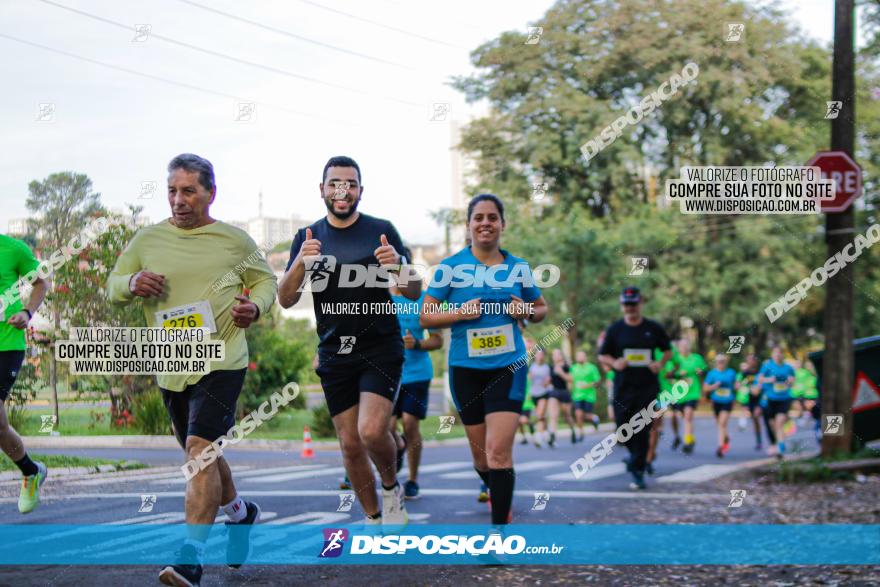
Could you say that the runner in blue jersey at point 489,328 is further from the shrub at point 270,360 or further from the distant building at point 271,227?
the shrub at point 270,360

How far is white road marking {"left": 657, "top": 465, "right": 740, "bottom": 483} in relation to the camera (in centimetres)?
1120

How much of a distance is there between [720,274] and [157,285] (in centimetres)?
2600

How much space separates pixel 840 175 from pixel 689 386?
17.5ft

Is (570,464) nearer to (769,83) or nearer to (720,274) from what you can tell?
(769,83)

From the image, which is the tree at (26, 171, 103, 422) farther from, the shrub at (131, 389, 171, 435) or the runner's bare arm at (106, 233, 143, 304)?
the runner's bare arm at (106, 233, 143, 304)

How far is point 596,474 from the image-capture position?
11.6 m

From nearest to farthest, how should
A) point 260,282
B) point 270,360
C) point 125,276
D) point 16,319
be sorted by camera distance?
point 125,276 → point 260,282 → point 16,319 → point 270,360

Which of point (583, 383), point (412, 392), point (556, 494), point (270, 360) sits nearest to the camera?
point (412, 392)

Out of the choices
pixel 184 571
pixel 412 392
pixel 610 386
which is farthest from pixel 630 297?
pixel 610 386

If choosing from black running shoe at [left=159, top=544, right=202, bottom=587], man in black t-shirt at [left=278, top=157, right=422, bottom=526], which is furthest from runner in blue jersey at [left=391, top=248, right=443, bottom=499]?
black running shoe at [left=159, top=544, right=202, bottom=587]

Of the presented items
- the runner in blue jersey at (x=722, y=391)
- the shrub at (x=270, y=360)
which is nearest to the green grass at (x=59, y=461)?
the shrub at (x=270, y=360)

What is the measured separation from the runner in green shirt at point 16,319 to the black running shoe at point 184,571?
6.02 ft

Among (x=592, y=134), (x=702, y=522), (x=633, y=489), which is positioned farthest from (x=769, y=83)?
(x=702, y=522)

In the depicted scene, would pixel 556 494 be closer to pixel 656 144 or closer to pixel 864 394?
pixel 864 394
